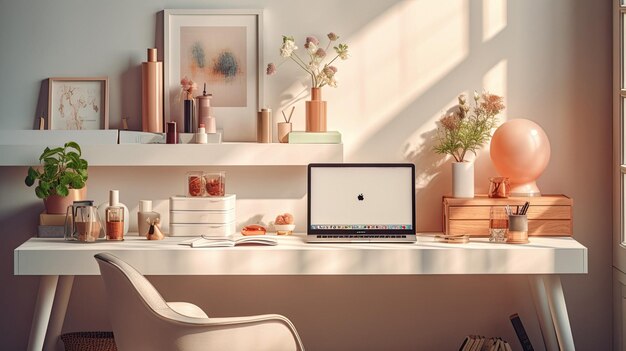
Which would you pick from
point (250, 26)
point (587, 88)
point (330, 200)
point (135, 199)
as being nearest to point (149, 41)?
point (250, 26)

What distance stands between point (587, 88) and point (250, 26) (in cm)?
163

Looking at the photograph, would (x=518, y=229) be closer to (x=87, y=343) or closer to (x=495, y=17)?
(x=495, y=17)

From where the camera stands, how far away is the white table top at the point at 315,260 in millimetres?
3666

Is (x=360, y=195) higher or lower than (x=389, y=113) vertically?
lower

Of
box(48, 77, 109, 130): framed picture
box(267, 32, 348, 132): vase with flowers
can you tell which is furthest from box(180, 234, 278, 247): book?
box(48, 77, 109, 130): framed picture

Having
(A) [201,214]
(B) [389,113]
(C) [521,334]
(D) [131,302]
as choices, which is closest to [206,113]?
(A) [201,214]

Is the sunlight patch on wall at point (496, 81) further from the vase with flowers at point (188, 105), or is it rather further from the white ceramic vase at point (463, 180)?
the vase with flowers at point (188, 105)

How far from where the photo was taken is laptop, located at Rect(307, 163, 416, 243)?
3.96 meters

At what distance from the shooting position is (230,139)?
4.20m

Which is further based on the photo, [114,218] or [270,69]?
[270,69]

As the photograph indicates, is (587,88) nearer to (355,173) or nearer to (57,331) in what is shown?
(355,173)

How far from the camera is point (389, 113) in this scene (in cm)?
421

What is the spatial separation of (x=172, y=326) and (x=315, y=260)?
0.94m

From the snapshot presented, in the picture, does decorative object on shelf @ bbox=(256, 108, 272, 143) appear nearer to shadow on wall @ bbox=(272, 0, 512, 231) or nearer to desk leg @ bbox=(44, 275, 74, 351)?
shadow on wall @ bbox=(272, 0, 512, 231)
